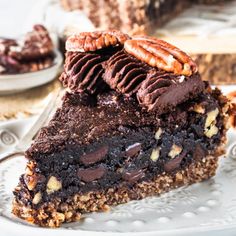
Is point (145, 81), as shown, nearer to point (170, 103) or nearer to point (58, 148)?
point (170, 103)

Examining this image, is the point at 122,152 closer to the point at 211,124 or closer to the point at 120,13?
the point at 211,124

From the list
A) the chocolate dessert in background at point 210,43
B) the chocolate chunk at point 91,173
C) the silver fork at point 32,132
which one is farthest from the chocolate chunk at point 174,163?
the chocolate dessert in background at point 210,43

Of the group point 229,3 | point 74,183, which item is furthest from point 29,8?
point 74,183

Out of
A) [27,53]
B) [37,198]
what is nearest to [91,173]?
[37,198]

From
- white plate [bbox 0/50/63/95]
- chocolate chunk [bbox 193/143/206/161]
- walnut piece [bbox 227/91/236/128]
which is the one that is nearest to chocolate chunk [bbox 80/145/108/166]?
chocolate chunk [bbox 193/143/206/161]

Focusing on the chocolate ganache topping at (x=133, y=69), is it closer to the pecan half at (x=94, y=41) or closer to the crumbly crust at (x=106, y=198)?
the pecan half at (x=94, y=41)

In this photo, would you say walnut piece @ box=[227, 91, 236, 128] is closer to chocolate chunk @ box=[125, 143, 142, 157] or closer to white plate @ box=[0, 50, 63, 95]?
chocolate chunk @ box=[125, 143, 142, 157]
